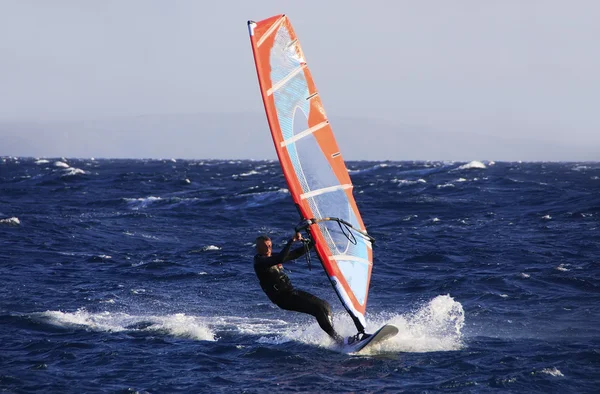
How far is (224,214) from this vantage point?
29906mm

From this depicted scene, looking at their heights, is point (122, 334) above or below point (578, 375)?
above

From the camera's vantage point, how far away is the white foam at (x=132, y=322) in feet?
36.6

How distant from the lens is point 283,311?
1284cm

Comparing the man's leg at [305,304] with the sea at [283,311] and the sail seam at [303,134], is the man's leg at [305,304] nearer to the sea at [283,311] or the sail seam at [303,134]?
the sea at [283,311]

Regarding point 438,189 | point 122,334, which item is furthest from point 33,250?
point 438,189

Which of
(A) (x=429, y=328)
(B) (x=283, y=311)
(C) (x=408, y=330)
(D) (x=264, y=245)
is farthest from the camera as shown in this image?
(B) (x=283, y=311)

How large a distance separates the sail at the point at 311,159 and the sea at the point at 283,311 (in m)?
0.91

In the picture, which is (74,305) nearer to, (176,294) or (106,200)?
(176,294)

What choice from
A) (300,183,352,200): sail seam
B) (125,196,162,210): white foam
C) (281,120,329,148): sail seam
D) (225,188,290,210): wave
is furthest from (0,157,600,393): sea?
(125,196,162,210): white foam

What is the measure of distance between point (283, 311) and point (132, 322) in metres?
2.53

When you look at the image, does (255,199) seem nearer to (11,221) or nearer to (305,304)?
(11,221)

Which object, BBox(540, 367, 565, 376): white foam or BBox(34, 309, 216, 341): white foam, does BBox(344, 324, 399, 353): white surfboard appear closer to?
BBox(540, 367, 565, 376): white foam

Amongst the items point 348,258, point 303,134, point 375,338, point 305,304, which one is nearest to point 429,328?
point 375,338

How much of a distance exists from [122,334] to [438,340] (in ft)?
14.8
